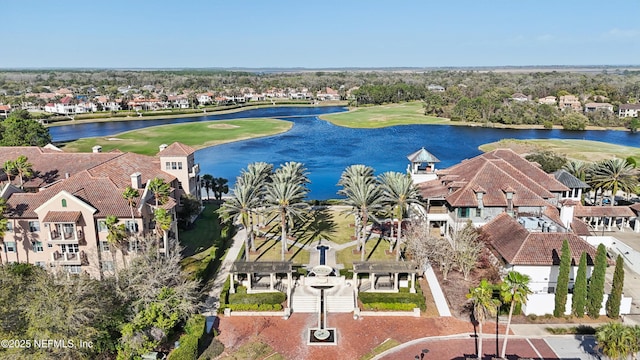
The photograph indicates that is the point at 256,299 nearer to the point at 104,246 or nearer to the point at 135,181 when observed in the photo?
the point at 104,246

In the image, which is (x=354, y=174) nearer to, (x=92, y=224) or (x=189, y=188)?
(x=189, y=188)

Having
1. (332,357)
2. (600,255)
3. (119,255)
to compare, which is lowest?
(332,357)

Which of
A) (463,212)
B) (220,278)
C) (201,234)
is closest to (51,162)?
(201,234)

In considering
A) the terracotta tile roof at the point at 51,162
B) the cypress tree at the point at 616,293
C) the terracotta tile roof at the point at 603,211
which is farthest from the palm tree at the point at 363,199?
the terracotta tile roof at the point at 51,162

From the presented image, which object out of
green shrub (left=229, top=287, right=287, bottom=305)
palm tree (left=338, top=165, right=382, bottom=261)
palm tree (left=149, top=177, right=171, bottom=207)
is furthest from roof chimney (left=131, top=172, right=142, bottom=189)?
palm tree (left=338, top=165, right=382, bottom=261)

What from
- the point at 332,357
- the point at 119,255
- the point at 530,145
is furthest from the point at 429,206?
the point at 530,145
